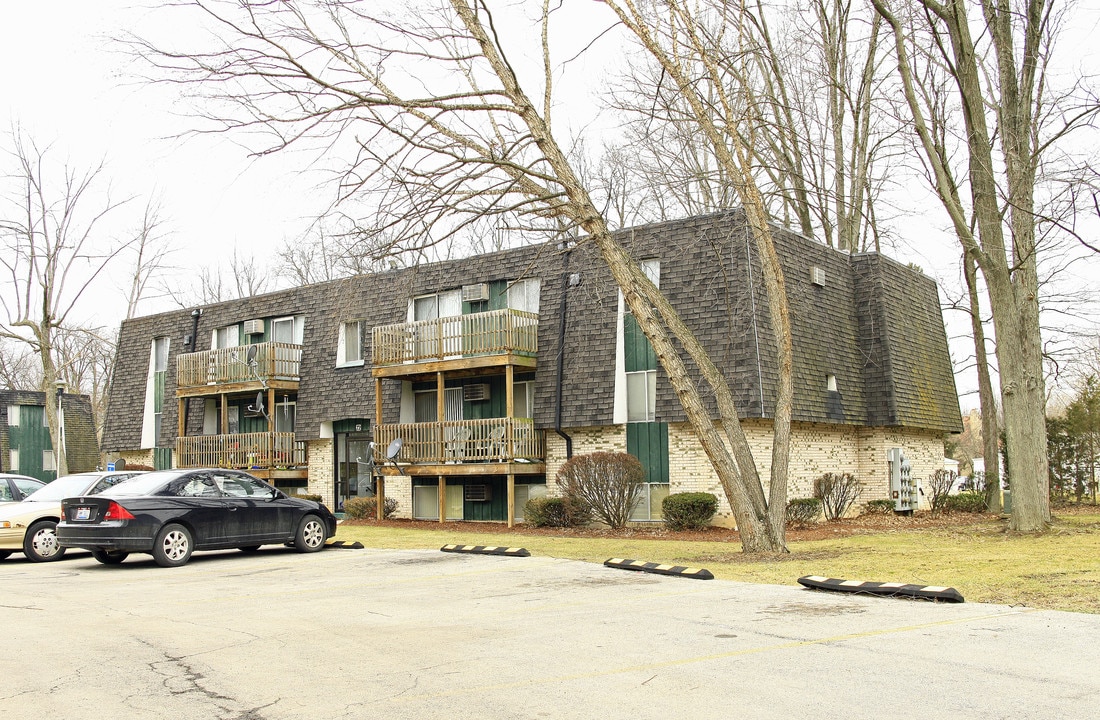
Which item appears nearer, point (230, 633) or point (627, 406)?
point (230, 633)

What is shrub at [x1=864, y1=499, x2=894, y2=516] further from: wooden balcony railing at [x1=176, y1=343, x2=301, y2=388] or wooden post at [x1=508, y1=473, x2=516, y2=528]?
wooden balcony railing at [x1=176, y1=343, x2=301, y2=388]

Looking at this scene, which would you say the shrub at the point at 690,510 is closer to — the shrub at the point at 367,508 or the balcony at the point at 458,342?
the balcony at the point at 458,342

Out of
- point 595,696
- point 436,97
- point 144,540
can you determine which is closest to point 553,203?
point 436,97

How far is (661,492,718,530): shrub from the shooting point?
2006 cm

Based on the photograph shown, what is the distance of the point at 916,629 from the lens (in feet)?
26.0

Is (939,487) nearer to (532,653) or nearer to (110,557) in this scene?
(110,557)

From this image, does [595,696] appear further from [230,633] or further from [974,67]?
[974,67]

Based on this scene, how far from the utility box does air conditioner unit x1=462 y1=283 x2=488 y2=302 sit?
35.8ft

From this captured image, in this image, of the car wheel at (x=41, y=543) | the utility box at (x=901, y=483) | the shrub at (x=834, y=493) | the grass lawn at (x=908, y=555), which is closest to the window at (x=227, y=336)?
the grass lawn at (x=908, y=555)

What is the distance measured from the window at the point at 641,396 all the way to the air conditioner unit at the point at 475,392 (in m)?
4.30

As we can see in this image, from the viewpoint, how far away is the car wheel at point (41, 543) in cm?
1562

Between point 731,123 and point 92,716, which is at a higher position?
point 731,123

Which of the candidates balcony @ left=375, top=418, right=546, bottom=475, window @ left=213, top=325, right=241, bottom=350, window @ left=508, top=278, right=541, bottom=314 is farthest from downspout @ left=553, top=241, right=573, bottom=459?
window @ left=213, top=325, right=241, bottom=350

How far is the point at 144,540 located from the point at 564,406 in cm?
1085
